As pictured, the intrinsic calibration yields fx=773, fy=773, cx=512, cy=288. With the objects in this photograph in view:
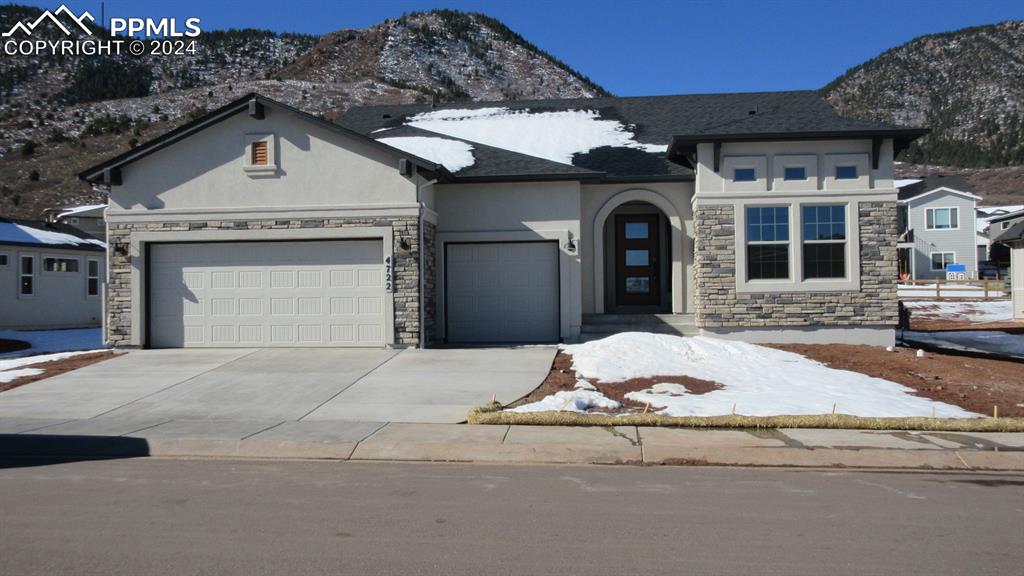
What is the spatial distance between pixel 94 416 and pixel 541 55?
97025 mm

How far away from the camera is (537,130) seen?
20.9 m

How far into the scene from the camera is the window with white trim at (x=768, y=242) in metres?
16.3

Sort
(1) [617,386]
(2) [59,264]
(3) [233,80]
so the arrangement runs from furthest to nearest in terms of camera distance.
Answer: (3) [233,80], (2) [59,264], (1) [617,386]

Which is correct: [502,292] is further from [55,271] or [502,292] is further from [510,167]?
[55,271]

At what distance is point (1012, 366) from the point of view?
46.5 feet

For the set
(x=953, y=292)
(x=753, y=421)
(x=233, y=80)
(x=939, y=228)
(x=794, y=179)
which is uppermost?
(x=233, y=80)

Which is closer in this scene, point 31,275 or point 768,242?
point 768,242

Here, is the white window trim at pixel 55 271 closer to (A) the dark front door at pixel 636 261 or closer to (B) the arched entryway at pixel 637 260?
(B) the arched entryway at pixel 637 260

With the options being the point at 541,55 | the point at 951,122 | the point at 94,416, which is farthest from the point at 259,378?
the point at 951,122

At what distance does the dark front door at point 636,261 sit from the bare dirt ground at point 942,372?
3.91m

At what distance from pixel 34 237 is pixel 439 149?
615 inches

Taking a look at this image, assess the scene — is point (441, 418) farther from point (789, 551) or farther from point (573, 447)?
point (789, 551)

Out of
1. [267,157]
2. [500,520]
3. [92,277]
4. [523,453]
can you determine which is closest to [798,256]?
[523,453]

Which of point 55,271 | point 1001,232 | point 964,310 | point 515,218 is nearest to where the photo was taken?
point 515,218
